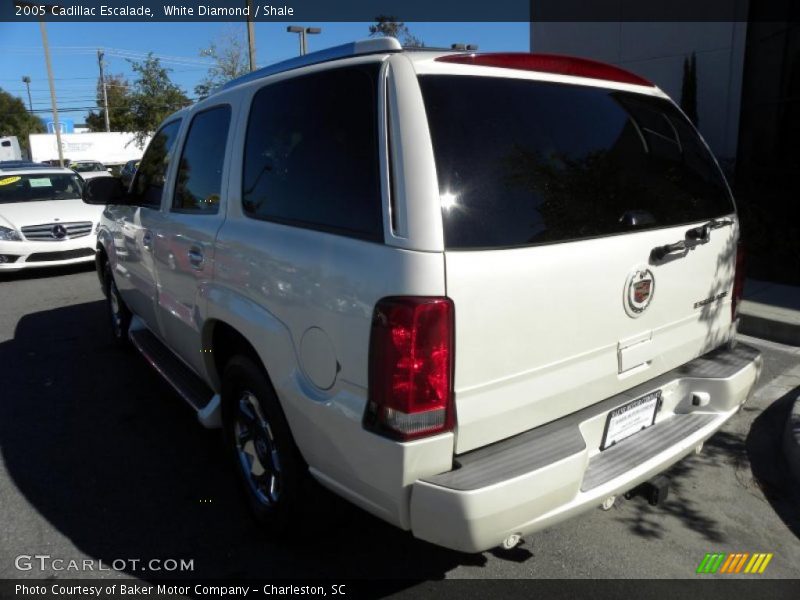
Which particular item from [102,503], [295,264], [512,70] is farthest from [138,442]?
[512,70]

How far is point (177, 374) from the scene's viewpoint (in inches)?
152

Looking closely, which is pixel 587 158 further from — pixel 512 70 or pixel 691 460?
pixel 691 460

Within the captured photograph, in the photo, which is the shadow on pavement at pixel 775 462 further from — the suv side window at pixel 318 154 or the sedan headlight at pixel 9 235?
the sedan headlight at pixel 9 235

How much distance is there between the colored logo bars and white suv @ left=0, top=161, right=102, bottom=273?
879cm

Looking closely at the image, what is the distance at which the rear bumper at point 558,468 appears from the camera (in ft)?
6.48

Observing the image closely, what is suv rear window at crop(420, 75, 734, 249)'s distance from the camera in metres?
2.11

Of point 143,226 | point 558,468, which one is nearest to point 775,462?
point 558,468

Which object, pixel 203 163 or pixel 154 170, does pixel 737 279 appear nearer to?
pixel 203 163

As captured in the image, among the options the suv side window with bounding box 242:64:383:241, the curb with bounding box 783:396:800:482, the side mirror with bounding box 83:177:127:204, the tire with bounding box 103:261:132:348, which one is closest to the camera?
the suv side window with bounding box 242:64:383:241

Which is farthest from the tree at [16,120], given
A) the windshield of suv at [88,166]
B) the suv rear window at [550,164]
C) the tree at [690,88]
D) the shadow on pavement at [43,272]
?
the suv rear window at [550,164]

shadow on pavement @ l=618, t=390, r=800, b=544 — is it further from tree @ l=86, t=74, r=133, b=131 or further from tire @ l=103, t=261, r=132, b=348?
tree @ l=86, t=74, r=133, b=131

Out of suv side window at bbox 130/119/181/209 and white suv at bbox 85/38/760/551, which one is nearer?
white suv at bbox 85/38/760/551

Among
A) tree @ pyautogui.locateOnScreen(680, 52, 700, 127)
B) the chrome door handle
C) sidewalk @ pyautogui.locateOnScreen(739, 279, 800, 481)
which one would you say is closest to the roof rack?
the chrome door handle

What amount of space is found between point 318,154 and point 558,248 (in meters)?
0.97
